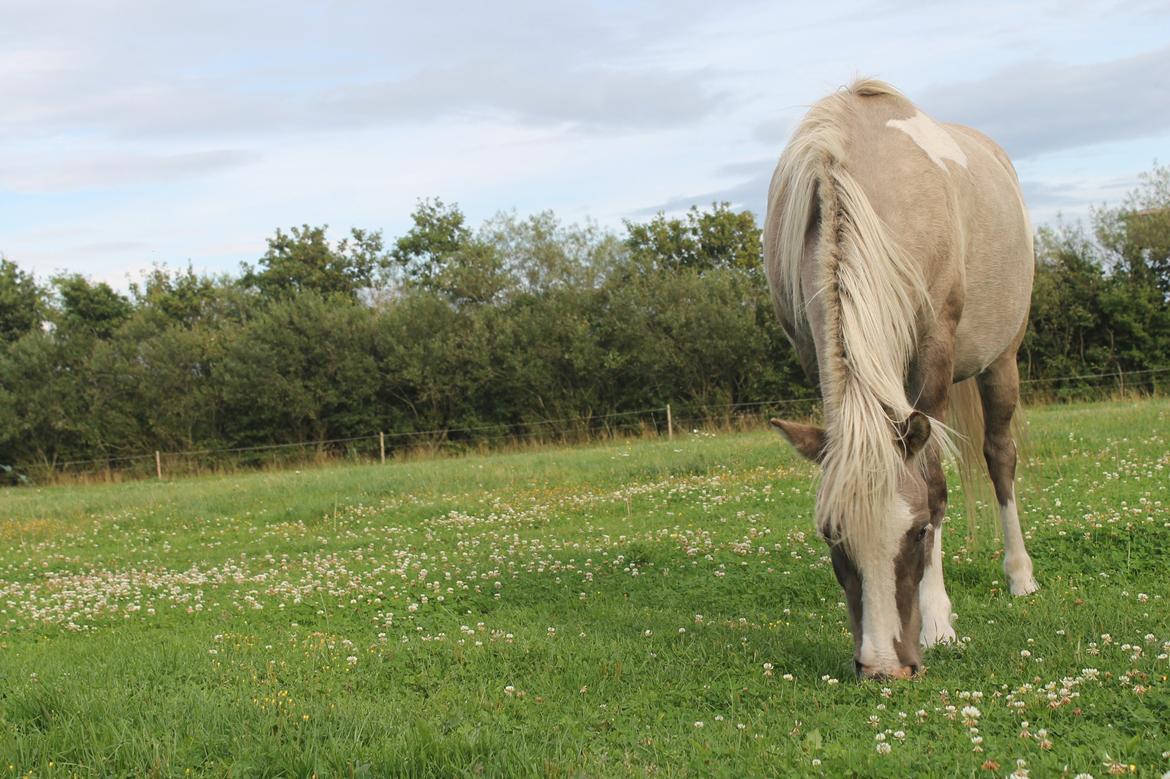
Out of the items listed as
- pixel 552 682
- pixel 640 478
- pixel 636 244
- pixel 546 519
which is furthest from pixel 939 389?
pixel 636 244

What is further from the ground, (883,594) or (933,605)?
(883,594)

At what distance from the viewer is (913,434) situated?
507 centimetres

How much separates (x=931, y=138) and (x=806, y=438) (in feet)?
9.75

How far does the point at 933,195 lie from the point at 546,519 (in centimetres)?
783

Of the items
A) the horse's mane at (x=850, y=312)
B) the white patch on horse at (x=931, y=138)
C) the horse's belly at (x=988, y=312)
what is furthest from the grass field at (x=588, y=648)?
the white patch on horse at (x=931, y=138)

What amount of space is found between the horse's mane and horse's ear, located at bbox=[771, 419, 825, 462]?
8 cm

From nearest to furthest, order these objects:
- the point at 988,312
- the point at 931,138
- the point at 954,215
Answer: the point at 954,215 → the point at 931,138 → the point at 988,312

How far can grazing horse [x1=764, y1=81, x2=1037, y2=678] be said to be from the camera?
503 cm

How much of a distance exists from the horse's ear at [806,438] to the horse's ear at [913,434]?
1.36ft

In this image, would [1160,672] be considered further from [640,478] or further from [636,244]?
[636,244]

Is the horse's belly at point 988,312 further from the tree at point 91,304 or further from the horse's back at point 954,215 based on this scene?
the tree at point 91,304

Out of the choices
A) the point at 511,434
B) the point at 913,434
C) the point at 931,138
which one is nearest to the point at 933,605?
the point at 913,434

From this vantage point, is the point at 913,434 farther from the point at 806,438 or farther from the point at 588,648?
the point at 588,648

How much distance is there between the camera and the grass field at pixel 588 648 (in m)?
4.15
